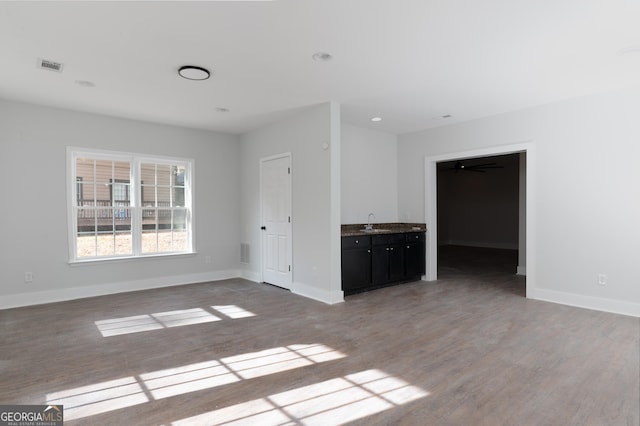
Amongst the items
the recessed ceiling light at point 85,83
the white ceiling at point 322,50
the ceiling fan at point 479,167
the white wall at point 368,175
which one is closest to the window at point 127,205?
the white ceiling at point 322,50

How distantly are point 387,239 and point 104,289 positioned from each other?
447cm

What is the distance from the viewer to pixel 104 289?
536cm

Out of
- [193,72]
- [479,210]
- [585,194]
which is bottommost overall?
[479,210]

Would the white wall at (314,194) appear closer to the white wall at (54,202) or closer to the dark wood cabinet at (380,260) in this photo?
the dark wood cabinet at (380,260)

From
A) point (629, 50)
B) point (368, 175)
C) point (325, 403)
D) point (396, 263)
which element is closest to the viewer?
→ point (325, 403)

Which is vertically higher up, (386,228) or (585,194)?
(585,194)

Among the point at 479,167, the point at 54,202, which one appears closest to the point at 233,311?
the point at 54,202

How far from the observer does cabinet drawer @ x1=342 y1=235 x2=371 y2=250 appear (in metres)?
5.09

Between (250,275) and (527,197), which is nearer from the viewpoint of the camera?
(527,197)

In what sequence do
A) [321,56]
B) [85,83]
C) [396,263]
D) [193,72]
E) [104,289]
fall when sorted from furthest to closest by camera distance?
[396,263]
[104,289]
[85,83]
[193,72]
[321,56]

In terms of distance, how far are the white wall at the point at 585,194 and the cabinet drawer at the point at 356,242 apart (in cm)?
234

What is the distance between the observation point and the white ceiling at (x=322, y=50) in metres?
2.57

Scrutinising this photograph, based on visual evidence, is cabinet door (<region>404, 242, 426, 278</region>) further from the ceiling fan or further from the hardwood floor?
the ceiling fan

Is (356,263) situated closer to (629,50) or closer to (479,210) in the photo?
(629,50)
